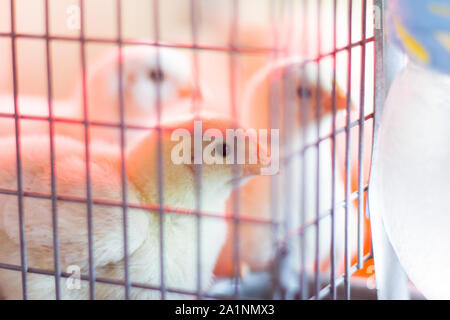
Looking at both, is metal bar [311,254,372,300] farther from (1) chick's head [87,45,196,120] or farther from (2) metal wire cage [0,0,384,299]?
(1) chick's head [87,45,196,120]

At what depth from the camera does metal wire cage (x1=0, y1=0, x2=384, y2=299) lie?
26.6 inches

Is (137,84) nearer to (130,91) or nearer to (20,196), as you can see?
(130,91)

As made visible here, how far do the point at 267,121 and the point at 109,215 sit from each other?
289mm

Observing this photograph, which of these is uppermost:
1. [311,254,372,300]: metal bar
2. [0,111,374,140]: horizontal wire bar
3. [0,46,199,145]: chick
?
[0,46,199,145]: chick

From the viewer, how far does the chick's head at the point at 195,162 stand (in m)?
0.72

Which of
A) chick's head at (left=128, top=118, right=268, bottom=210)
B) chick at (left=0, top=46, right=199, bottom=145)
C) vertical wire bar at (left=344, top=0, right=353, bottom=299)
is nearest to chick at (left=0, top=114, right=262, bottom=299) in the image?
chick's head at (left=128, top=118, right=268, bottom=210)

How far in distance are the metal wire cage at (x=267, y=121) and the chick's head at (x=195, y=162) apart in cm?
3

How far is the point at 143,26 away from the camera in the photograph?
51.3 inches

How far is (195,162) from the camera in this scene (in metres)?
0.71

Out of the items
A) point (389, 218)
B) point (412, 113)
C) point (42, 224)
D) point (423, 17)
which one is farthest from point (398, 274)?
point (42, 224)

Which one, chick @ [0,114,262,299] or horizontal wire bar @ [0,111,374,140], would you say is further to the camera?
chick @ [0,114,262,299]

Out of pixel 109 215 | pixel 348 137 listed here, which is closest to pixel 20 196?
pixel 109 215
